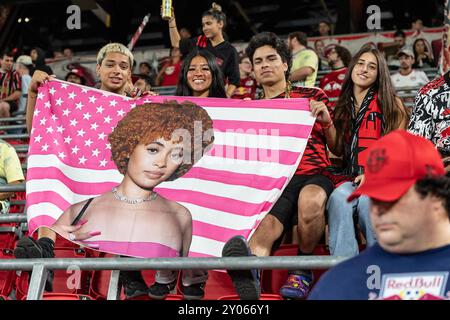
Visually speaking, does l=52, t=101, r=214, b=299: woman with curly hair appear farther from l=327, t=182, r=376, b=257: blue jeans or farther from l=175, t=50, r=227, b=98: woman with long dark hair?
l=327, t=182, r=376, b=257: blue jeans

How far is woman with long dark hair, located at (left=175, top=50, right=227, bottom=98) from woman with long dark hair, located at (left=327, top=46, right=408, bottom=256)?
98 centimetres

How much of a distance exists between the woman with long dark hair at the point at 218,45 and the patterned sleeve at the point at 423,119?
2.66m

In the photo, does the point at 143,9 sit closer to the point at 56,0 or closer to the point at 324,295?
the point at 56,0

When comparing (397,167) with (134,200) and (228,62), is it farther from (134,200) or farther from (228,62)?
(228,62)

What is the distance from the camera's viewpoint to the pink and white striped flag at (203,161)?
4.97 meters

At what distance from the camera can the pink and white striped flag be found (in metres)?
4.97

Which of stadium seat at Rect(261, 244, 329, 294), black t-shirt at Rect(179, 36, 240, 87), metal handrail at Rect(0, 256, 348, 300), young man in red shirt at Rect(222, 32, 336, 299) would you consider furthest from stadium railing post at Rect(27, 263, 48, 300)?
black t-shirt at Rect(179, 36, 240, 87)

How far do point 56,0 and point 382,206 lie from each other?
19.2 metres

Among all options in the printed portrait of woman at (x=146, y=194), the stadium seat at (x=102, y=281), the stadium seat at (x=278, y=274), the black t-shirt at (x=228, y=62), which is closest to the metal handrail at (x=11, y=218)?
the printed portrait of woman at (x=146, y=194)

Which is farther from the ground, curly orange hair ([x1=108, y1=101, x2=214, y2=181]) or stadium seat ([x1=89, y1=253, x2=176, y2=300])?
curly orange hair ([x1=108, y1=101, x2=214, y2=181])

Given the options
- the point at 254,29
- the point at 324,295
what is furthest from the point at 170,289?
the point at 254,29

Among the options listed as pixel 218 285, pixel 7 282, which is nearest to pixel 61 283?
pixel 7 282

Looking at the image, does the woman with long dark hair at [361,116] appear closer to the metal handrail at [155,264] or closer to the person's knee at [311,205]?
the person's knee at [311,205]

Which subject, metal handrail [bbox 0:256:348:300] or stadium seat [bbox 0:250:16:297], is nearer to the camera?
metal handrail [bbox 0:256:348:300]
